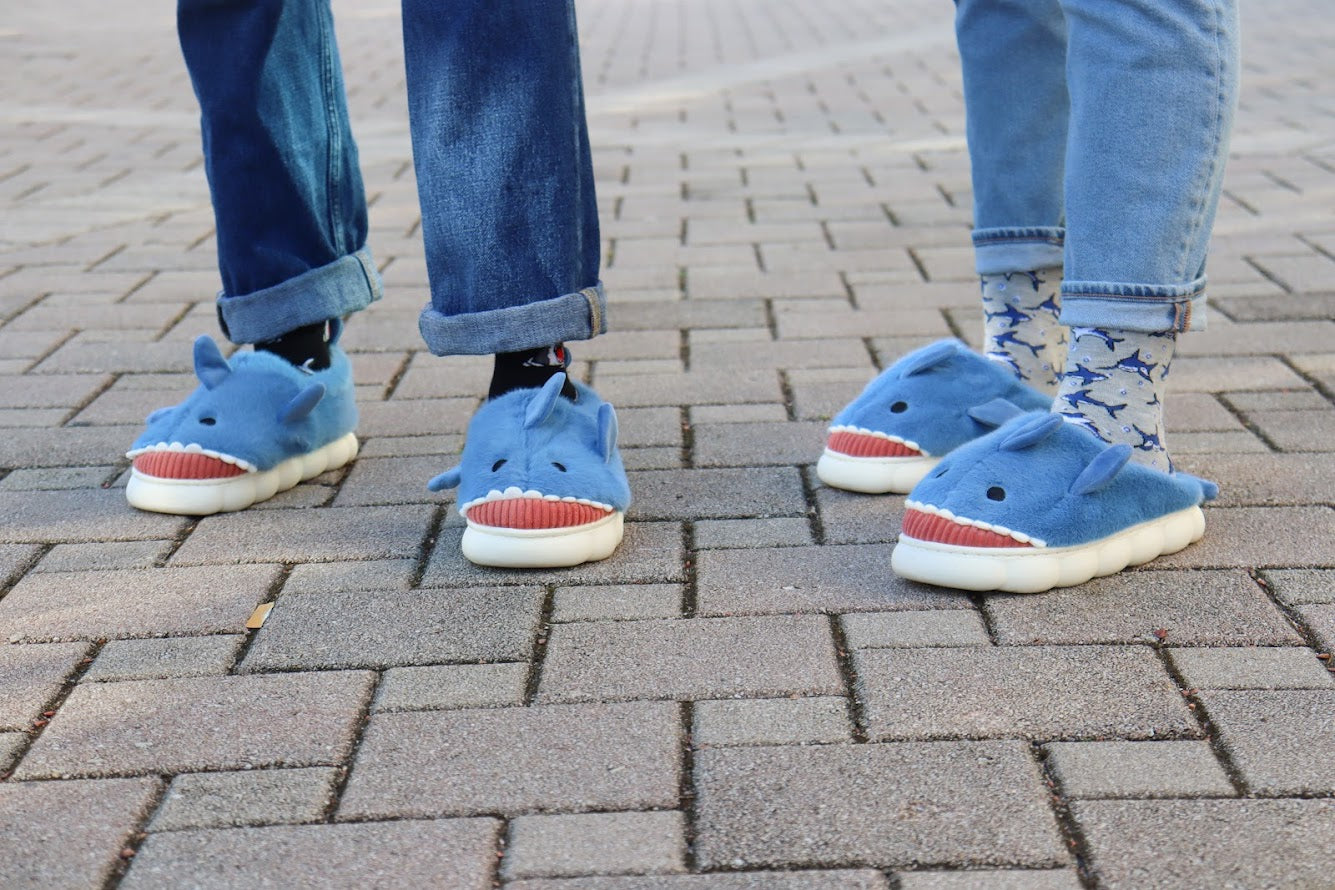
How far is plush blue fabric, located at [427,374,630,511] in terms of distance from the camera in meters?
1.87

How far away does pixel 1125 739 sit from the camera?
4.71 ft

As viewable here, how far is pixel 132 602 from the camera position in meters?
1.80

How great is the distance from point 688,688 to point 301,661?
43 centimetres

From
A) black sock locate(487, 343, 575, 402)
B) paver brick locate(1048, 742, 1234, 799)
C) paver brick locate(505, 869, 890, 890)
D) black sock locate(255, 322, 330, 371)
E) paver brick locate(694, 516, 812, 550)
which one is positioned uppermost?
black sock locate(487, 343, 575, 402)

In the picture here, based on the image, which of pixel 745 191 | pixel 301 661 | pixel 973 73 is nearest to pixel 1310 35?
pixel 745 191

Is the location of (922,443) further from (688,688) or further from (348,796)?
(348,796)

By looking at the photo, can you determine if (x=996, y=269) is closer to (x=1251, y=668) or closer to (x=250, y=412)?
(x=1251, y=668)

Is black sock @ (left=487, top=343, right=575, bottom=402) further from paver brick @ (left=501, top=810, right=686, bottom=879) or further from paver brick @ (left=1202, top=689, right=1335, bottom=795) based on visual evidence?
paver brick @ (left=1202, top=689, right=1335, bottom=795)

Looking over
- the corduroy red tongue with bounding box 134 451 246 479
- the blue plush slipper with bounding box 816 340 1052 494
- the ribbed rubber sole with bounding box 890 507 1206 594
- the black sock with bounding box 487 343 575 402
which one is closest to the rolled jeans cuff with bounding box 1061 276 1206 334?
the ribbed rubber sole with bounding box 890 507 1206 594

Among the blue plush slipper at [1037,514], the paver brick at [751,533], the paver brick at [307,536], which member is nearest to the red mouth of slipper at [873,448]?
the paver brick at [751,533]

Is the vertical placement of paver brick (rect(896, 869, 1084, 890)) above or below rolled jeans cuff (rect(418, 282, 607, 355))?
below

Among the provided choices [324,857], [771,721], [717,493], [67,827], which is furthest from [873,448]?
[67,827]

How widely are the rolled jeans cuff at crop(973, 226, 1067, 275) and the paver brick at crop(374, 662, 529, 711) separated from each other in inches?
37.7

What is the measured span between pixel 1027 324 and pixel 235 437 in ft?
3.68
